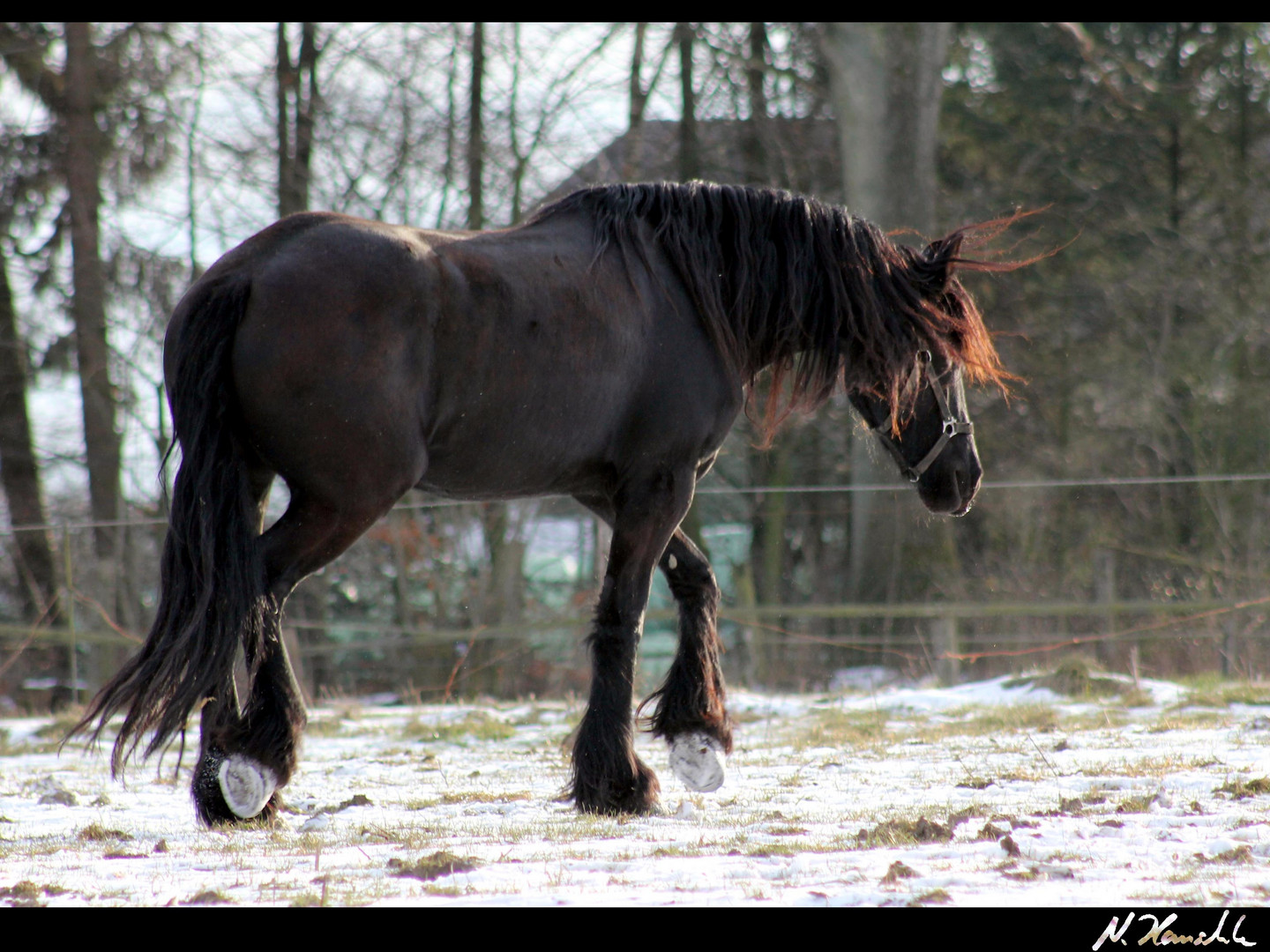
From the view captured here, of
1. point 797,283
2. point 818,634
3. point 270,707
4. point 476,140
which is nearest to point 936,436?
point 797,283

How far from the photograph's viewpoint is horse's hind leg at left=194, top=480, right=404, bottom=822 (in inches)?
137

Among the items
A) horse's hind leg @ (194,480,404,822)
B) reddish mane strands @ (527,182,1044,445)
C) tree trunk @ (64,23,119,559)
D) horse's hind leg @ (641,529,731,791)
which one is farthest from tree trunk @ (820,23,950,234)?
horse's hind leg @ (194,480,404,822)

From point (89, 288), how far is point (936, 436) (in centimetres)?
1187

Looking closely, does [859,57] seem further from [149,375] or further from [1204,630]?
[149,375]

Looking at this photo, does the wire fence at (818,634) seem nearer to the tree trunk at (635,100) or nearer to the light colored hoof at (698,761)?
the light colored hoof at (698,761)

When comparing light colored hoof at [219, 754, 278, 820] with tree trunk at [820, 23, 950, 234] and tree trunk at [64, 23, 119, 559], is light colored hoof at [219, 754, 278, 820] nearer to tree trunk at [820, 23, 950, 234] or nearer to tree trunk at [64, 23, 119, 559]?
tree trunk at [820, 23, 950, 234]

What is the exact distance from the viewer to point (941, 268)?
477 centimetres

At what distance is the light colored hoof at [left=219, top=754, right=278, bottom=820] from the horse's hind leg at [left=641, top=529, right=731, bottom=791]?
1349 millimetres

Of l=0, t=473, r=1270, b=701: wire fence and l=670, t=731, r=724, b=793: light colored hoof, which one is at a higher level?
l=670, t=731, r=724, b=793: light colored hoof

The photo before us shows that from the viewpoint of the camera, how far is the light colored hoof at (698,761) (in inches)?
166

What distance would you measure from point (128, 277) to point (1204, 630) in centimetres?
1207

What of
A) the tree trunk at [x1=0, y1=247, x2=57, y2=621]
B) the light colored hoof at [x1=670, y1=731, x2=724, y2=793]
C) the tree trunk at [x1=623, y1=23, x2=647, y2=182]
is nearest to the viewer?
the light colored hoof at [x1=670, y1=731, x2=724, y2=793]

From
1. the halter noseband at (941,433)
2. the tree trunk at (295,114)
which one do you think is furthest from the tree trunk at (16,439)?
the halter noseband at (941,433)

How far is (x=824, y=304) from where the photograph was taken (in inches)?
179
